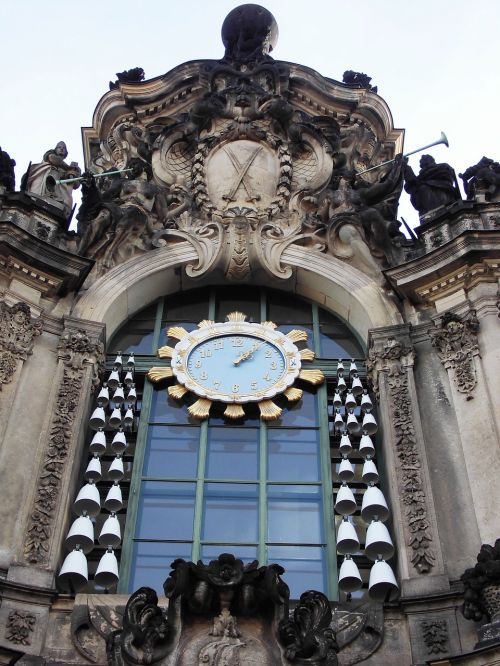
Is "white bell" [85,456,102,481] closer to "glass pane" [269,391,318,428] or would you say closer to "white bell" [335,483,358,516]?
"glass pane" [269,391,318,428]

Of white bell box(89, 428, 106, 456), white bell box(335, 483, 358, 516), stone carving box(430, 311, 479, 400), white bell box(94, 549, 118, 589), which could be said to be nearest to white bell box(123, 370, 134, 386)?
white bell box(89, 428, 106, 456)

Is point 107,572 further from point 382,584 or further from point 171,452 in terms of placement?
point 382,584

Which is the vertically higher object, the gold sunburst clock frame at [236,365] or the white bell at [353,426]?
the gold sunburst clock frame at [236,365]

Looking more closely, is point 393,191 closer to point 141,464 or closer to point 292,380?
point 292,380

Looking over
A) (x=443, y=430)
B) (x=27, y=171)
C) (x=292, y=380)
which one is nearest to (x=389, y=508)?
(x=443, y=430)

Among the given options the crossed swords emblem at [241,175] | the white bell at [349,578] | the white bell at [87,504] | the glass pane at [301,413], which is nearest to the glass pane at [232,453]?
the glass pane at [301,413]

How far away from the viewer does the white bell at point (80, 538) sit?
10562mm

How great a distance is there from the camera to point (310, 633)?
9.16m

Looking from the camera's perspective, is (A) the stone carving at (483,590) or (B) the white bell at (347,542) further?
(B) the white bell at (347,542)

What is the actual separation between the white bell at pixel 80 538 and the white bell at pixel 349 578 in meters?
2.45

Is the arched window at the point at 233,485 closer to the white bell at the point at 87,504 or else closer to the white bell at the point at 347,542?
the white bell at the point at 347,542

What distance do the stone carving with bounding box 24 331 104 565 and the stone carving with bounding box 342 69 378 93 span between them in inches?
308

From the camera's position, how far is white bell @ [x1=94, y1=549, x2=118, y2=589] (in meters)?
10.3

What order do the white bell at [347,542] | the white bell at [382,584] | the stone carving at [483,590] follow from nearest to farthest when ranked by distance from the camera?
the stone carving at [483,590], the white bell at [382,584], the white bell at [347,542]
